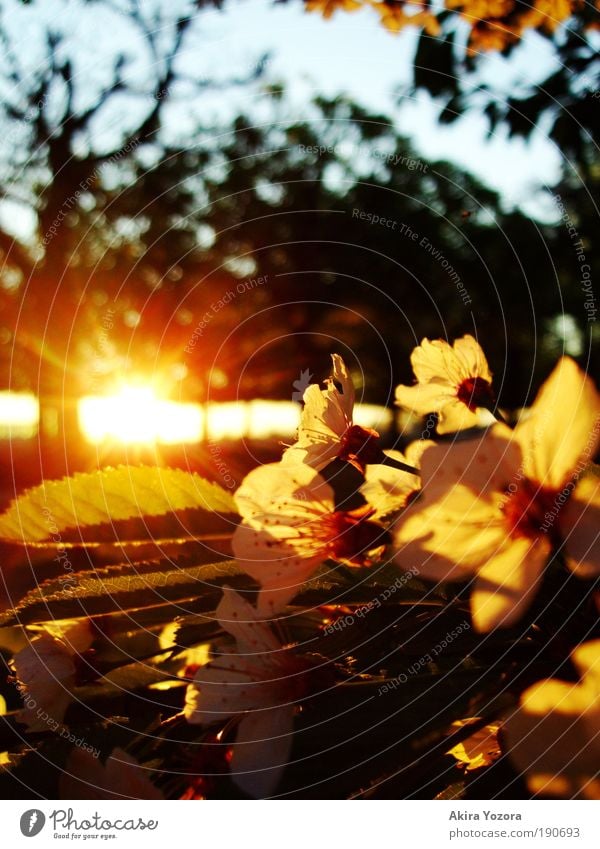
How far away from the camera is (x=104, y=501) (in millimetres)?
570

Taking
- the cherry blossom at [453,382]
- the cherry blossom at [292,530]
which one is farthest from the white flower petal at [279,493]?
the cherry blossom at [453,382]

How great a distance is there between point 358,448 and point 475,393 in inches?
4.0

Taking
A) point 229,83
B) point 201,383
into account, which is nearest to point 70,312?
point 201,383

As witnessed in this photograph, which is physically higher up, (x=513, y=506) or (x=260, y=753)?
(x=513, y=506)

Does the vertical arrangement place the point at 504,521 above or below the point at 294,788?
above

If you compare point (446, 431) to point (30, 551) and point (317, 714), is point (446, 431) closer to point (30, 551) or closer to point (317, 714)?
point (317, 714)

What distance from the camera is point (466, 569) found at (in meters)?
0.43

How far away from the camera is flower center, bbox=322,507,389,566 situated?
49 centimetres

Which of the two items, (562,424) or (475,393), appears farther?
(475,393)

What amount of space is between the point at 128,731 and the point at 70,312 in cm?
467

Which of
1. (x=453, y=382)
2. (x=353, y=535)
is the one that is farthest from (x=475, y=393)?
(x=353, y=535)

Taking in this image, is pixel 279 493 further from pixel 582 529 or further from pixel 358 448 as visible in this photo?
pixel 582 529

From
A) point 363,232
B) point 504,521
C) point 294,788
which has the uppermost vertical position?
point 363,232

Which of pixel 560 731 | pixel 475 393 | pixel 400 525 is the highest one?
pixel 475 393
